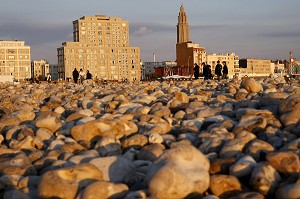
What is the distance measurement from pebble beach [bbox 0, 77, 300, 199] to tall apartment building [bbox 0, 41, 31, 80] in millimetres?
139081

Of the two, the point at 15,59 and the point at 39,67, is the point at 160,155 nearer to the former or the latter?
the point at 15,59

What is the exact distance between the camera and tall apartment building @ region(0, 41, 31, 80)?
14100 centimetres

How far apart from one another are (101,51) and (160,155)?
496 ft

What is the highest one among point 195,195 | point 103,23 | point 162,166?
point 103,23

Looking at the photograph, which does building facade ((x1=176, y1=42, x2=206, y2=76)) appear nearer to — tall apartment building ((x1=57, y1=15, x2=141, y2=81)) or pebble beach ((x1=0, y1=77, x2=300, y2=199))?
tall apartment building ((x1=57, y1=15, x2=141, y2=81))

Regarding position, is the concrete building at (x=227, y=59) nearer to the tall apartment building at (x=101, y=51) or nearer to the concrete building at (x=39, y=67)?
the tall apartment building at (x=101, y=51)

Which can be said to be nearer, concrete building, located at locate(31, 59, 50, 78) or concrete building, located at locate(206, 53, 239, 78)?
concrete building, located at locate(206, 53, 239, 78)

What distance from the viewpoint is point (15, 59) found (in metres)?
143

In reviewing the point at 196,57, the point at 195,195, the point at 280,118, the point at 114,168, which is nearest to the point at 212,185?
the point at 195,195

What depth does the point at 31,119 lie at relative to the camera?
6.15 metres

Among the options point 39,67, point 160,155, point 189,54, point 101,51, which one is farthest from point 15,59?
point 160,155

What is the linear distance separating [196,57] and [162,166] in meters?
160

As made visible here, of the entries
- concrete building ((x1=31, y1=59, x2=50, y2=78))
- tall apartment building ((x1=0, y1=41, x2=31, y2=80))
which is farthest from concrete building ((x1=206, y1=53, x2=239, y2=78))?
concrete building ((x1=31, y1=59, x2=50, y2=78))

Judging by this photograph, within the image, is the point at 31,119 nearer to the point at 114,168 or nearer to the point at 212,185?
the point at 114,168
